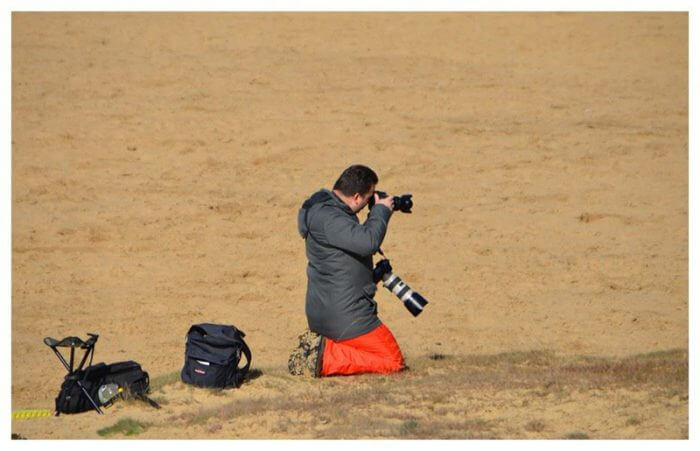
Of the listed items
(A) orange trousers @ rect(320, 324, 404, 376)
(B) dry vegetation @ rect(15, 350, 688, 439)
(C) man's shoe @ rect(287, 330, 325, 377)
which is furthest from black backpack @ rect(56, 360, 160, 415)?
(A) orange trousers @ rect(320, 324, 404, 376)

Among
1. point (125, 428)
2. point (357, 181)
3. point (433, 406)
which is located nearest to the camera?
point (125, 428)

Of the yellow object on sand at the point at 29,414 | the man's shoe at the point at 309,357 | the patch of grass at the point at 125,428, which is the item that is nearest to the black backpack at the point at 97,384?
the yellow object on sand at the point at 29,414

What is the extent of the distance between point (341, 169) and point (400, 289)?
24.1 feet

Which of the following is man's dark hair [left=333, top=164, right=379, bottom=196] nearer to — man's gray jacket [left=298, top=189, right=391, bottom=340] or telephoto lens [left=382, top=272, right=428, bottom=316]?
man's gray jacket [left=298, top=189, right=391, bottom=340]

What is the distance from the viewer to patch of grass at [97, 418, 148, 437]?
6945 millimetres

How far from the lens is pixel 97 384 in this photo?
772 cm

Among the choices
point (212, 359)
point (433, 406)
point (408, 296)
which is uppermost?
point (408, 296)

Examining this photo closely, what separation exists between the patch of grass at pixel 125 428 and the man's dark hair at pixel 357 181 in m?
2.30

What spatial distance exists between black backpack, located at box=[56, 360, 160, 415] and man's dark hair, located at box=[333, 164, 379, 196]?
6.53 feet

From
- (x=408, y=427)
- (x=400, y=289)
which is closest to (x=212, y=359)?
(x=400, y=289)

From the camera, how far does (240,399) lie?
25.6ft

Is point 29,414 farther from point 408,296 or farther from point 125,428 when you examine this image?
point 408,296

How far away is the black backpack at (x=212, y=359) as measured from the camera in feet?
26.3

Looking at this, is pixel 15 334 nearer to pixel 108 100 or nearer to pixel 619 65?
pixel 108 100
